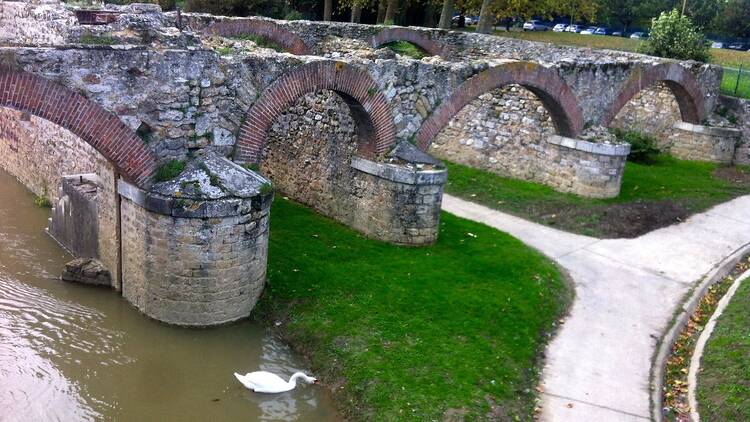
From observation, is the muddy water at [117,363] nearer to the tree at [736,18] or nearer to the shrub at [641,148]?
the shrub at [641,148]

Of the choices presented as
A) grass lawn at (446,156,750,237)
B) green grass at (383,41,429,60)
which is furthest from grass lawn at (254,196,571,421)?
green grass at (383,41,429,60)

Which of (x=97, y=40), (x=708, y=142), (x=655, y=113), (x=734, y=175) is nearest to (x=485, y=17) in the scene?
(x=655, y=113)

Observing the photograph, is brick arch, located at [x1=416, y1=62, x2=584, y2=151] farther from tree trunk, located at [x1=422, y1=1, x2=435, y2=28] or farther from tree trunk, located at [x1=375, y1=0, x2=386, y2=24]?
tree trunk, located at [x1=422, y1=1, x2=435, y2=28]

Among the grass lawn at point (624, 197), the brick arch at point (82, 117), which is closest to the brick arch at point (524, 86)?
A: the grass lawn at point (624, 197)

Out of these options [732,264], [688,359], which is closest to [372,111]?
[688,359]

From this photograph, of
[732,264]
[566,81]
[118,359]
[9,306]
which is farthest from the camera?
[566,81]

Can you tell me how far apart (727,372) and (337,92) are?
258 inches

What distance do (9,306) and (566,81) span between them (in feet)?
36.0

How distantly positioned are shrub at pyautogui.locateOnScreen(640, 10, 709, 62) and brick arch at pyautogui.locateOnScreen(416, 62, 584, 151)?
294 inches

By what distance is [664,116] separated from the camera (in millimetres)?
Result: 19625

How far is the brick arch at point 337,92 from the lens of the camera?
9.79 m

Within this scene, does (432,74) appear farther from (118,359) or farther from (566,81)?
(118,359)

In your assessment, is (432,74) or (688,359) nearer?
(688,359)

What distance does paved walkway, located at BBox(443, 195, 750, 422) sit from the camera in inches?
320
